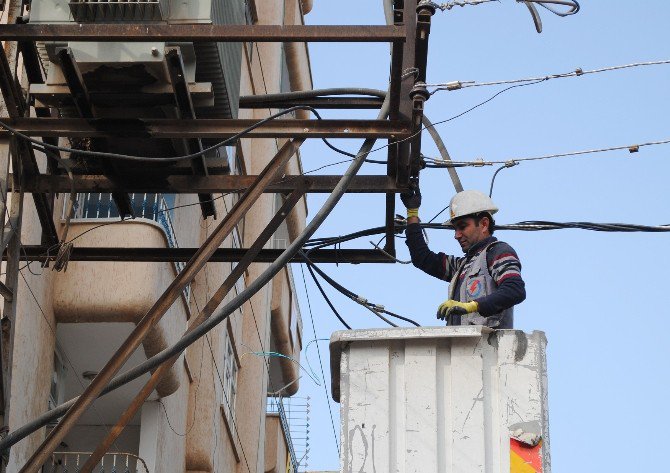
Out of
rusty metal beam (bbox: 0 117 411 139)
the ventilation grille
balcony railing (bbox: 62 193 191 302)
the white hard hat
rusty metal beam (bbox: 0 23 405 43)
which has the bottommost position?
the white hard hat

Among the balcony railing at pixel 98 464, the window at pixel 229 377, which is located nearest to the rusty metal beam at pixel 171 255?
the balcony railing at pixel 98 464

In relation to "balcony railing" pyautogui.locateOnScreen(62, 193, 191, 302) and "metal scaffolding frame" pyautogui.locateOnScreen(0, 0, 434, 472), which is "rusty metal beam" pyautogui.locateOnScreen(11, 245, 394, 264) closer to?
"metal scaffolding frame" pyautogui.locateOnScreen(0, 0, 434, 472)

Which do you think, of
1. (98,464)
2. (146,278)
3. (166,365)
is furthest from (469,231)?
(98,464)

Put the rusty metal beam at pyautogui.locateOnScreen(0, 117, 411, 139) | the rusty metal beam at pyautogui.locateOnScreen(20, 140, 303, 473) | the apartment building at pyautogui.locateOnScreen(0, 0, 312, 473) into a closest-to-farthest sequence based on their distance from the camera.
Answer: the rusty metal beam at pyautogui.locateOnScreen(20, 140, 303, 473)
the rusty metal beam at pyautogui.locateOnScreen(0, 117, 411, 139)
the apartment building at pyautogui.locateOnScreen(0, 0, 312, 473)

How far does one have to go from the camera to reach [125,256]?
40.5 ft

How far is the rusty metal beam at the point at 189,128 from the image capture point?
1064cm

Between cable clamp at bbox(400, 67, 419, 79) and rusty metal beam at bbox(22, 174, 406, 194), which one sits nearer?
cable clamp at bbox(400, 67, 419, 79)

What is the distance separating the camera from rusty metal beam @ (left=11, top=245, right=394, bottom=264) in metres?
12.2

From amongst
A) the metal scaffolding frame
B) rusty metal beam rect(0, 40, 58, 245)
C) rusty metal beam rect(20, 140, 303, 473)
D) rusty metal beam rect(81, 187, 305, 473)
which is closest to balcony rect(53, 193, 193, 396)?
rusty metal beam rect(0, 40, 58, 245)

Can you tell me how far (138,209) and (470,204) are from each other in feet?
19.1

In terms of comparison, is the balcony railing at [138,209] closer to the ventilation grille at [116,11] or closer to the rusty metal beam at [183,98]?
the rusty metal beam at [183,98]

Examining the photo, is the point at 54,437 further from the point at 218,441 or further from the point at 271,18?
the point at 271,18

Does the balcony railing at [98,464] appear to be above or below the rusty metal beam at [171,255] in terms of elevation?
below

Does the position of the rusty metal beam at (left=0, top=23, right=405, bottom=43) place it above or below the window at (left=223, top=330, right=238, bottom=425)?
below
